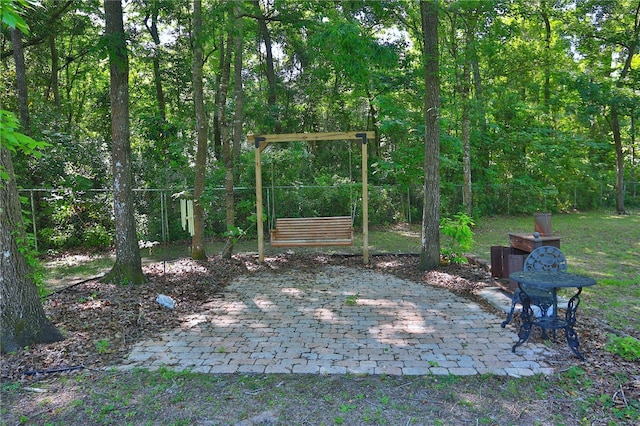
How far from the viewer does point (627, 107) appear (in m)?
13.7

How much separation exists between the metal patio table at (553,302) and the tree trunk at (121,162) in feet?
16.6

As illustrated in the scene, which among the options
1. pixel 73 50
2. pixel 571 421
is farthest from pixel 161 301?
pixel 73 50

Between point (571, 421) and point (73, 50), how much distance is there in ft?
69.0

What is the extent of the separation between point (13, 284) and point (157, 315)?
5.09 feet

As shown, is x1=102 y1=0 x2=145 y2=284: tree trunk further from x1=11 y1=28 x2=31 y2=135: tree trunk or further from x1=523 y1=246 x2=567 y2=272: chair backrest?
x1=11 y1=28 x2=31 y2=135: tree trunk

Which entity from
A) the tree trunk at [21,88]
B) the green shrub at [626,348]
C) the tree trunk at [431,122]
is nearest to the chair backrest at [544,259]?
the green shrub at [626,348]

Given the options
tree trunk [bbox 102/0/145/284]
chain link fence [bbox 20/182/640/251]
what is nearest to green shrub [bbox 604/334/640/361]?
chain link fence [bbox 20/182/640/251]

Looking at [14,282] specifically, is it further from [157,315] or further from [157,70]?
[157,70]

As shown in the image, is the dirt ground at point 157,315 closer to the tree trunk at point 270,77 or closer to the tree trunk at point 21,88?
the tree trunk at point 21,88

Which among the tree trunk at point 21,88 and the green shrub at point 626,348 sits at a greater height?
the tree trunk at point 21,88

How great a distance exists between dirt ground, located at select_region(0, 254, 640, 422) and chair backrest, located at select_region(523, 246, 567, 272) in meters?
0.69

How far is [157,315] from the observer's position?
505 cm

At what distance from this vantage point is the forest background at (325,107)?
8.83 metres

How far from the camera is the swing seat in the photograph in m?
8.27
